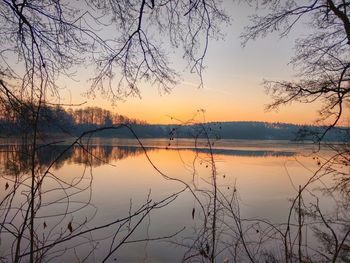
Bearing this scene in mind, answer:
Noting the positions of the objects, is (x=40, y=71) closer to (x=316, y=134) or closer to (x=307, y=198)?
(x=316, y=134)

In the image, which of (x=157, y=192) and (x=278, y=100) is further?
(x=157, y=192)

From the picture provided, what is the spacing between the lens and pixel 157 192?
1302cm

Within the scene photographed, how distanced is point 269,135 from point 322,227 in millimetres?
94042

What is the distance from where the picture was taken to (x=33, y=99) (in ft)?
6.81

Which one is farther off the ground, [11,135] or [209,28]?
[209,28]

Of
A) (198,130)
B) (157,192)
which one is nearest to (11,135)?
(198,130)

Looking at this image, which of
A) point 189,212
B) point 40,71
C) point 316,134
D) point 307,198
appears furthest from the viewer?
point 307,198

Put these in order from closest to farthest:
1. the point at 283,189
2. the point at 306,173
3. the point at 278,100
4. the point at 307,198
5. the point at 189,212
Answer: the point at 278,100
the point at 189,212
the point at 307,198
the point at 283,189
the point at 306,173

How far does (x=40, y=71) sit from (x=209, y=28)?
1148 mm

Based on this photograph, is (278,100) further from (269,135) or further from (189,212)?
(269,135)

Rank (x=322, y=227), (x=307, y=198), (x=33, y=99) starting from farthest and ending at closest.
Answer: (x=307, y=198)
(x=322, y=227)
(x=33, y=99)

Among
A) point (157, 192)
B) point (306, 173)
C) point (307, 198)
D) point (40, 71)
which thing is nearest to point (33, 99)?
point (40, 71)

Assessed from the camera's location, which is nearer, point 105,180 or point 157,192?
point 157,192

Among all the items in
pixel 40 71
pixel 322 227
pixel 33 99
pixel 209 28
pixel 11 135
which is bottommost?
pixel 322 227
